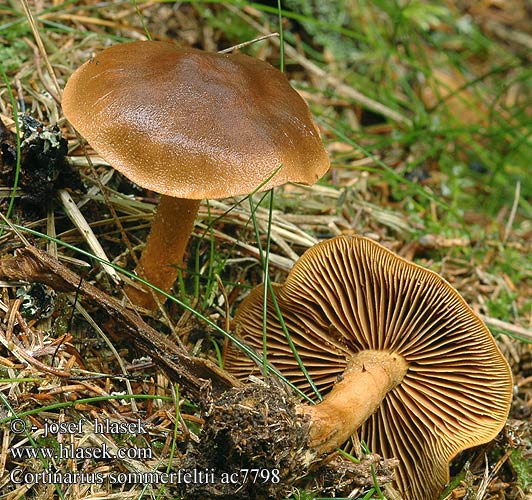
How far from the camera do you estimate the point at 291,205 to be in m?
3.31

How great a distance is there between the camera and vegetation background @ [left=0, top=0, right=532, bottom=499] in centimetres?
231

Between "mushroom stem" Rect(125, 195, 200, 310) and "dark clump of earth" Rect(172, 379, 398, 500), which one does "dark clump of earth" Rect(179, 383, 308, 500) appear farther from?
"mushroom stem" Rect(125, 195, 200, 310)

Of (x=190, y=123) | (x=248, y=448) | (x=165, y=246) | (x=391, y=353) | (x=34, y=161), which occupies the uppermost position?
(x=190, y=123)

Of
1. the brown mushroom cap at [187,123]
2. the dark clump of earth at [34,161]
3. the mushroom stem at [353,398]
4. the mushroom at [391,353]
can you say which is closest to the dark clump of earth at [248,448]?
the mushroom stem at [353,398]

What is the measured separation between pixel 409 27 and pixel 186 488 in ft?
11.8

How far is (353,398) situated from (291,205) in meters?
1.30

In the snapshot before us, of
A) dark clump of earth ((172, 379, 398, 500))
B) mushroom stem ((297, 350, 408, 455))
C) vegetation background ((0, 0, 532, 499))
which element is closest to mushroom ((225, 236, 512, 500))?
mushroom stem ((297, 350, 408, 455))

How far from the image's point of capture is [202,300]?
2.79m

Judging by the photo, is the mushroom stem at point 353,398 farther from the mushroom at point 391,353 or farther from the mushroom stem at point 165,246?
the mushroom stem at point 165,246

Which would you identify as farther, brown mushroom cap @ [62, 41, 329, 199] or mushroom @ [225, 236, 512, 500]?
mushroom @ [225, 236, 512, 500]

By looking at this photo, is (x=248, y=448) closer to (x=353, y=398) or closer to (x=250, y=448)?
(x=250, y=448)

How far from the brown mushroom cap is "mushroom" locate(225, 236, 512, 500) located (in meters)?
0.48

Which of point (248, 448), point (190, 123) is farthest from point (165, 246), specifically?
point (248, 448)

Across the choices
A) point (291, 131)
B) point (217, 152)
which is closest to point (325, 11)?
point (291, 131)
